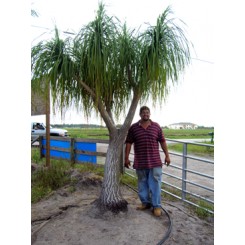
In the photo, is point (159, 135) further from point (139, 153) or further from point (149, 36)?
point (149, 36)

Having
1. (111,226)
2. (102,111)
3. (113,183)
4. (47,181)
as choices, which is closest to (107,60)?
(102,111)

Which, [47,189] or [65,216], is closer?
[65,216]

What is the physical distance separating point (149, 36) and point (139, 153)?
153 centimetres

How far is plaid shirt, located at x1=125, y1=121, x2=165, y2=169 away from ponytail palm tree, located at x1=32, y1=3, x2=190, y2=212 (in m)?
0.46

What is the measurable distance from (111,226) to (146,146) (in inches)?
43.3

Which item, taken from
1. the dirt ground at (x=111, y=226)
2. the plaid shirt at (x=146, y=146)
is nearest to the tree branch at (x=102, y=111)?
the plaid shirt at (x=146, y=146)

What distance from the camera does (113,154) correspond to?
3.41 metres

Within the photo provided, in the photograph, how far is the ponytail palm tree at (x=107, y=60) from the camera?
9.36 feet

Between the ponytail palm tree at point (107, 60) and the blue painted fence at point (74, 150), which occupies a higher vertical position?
the ponytail palm tree at point (107, 60)

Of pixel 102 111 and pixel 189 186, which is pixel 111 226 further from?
pixel 189 186

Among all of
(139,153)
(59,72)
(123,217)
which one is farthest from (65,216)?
(59,72)

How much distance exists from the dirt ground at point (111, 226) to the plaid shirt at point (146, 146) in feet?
2.33

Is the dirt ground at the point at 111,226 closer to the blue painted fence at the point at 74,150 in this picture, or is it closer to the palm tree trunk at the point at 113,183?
the palm tree trunk at the point at 113,183

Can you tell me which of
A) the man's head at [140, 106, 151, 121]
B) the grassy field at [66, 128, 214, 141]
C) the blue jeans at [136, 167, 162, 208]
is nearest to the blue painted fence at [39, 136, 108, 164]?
the grassy field at [66, 128, 214, 141]
